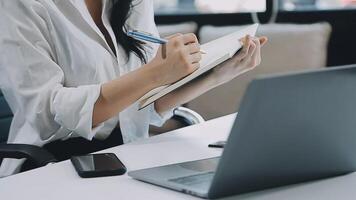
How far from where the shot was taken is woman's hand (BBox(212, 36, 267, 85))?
1.26 m

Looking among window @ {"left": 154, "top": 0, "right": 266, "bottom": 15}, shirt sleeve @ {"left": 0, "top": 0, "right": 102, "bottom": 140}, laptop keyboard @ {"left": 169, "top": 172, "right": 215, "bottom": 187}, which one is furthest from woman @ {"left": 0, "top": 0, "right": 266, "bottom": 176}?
window @ {"left": 154, "top": 0, "right": 266, "bottom": 15}

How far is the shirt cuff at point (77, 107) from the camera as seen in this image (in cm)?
127

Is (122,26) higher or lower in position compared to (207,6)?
higher

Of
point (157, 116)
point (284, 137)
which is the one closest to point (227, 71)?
point (157, 116)

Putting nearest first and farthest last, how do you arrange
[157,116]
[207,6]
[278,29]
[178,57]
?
[178,57]
[157,116]
[278,29]
[207,6]

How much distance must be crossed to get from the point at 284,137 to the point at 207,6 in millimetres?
2399

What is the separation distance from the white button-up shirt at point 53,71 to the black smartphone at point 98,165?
0.22 m

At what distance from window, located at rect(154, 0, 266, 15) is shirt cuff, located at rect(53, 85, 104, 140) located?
1851 millimetres

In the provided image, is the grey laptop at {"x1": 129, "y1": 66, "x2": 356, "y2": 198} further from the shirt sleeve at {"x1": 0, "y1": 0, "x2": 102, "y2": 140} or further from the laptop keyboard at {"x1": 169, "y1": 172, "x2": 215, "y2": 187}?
the shirt sleeve at {"x1": 0, "y1": 0, "x2": 102, "y2": 140}

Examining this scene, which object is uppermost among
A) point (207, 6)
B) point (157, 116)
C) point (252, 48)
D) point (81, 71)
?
point (252, 48)

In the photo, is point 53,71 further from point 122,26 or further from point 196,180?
point 196,180

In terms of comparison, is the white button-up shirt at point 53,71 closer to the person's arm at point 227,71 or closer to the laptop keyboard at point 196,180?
the person's arm at point 227,71

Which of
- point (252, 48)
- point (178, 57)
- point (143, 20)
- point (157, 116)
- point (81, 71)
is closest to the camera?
point (178, 57)

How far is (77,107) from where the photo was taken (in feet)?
4.19
